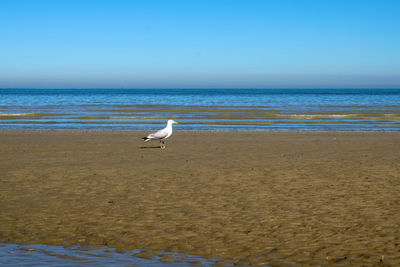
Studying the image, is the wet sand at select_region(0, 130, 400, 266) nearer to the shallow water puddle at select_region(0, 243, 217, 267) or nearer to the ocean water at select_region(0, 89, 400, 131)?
the shallow water puddle at select_region(0, 243, 217, 267)

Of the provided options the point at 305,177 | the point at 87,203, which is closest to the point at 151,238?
the point at 87,203

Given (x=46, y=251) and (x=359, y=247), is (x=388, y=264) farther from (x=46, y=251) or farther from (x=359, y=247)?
(x=46, y=251)

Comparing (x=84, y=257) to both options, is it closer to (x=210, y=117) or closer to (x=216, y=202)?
(x=216, y=202)

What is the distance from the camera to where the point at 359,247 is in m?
7.77

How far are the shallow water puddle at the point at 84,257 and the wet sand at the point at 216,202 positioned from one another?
23cm

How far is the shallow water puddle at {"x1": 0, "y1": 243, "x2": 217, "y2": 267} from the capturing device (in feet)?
23.7

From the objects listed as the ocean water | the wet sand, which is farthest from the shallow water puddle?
the ocean water

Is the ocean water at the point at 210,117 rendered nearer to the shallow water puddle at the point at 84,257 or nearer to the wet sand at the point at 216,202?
the wet sand at the point at 216,202

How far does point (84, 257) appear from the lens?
7.50 meters

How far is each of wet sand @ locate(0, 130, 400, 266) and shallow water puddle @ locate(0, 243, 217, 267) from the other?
234 mm

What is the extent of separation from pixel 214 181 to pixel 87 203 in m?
3.48

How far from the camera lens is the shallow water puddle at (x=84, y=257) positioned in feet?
23.7

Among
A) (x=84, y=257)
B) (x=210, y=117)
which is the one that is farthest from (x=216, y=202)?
(x=210, y=117)

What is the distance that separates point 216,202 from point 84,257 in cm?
386
